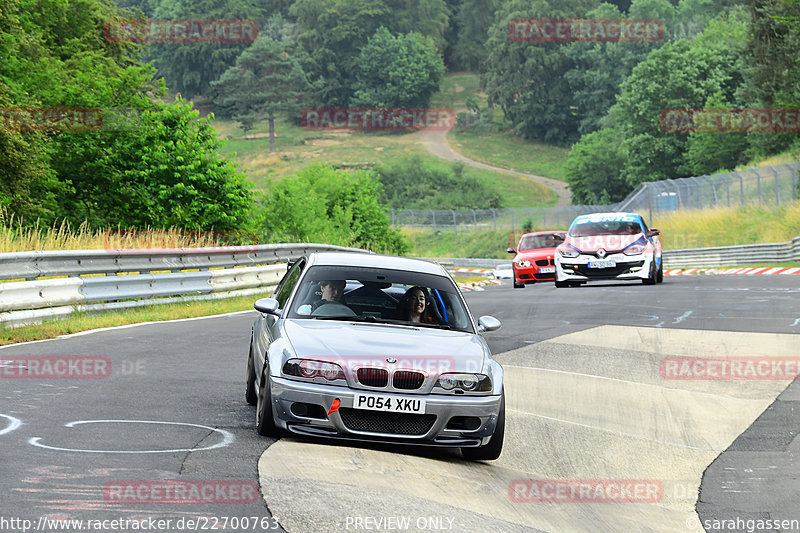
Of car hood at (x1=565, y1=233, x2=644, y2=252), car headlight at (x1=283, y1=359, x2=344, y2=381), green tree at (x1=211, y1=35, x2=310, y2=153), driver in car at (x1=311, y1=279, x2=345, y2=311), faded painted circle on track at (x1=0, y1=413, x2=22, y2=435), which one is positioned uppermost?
green tree at (x1=211, y1=35, x2=310, y2=153)

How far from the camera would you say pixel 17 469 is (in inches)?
244

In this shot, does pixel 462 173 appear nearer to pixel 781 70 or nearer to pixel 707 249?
pixel 781 70

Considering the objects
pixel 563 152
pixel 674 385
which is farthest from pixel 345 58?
pixel 674 385

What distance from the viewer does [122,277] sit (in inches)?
710

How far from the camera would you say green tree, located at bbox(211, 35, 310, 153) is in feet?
484

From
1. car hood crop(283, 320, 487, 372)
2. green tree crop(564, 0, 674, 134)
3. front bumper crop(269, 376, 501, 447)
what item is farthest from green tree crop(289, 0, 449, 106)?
front bumper crop(269, 376, 501, 447)

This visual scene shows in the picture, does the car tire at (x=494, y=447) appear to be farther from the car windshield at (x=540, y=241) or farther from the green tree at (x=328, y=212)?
the green tree at (x=328, y=212)
